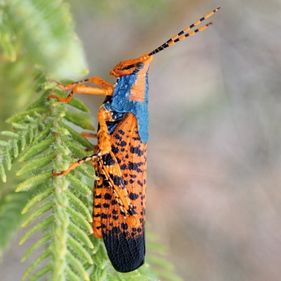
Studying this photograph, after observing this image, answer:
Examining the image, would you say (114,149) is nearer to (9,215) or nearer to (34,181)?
(9,215)

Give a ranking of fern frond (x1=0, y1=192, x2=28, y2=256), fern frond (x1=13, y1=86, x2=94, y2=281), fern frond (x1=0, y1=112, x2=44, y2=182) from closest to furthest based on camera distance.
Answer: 1. fern frond (x1=13, y1=86, x2=94, y2=281)
2. fern frond (x1=0, y1=112, x2=44, y2=182)
3. fern frond (x1=0, y1=192, x2=28, y2=256)

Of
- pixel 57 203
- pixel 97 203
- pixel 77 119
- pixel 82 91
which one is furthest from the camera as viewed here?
pixel 82 91

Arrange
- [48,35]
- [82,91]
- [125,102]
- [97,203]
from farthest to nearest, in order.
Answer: [125,102] → [82,91] → [97,203] → [48,35]

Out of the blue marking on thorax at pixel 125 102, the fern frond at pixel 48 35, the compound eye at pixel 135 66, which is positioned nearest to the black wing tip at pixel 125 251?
the blue marking on thorax at pixel 125 102

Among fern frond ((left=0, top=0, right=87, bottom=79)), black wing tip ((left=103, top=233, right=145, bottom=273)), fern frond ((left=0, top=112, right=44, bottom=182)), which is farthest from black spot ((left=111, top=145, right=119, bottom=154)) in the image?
fern frond ((left=0, top=0, right=87, bottom=79))

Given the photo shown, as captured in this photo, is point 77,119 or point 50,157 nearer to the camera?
point 50,157

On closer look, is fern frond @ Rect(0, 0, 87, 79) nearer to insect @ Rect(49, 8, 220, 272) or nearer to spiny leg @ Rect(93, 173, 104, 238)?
insect @ Rect(49, 8, 220, 272)

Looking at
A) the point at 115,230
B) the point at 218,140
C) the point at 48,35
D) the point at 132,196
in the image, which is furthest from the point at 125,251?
the point at 218,140

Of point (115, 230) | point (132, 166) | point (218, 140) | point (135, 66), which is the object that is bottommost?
point (115, 230)
